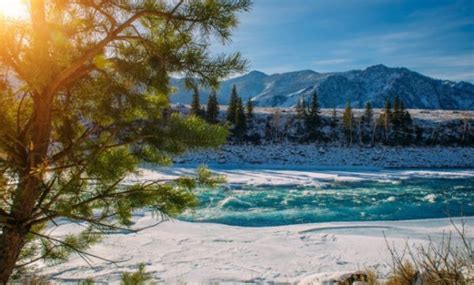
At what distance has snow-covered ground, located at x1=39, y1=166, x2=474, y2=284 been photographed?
7.34 metres

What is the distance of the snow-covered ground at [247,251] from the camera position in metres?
7.34

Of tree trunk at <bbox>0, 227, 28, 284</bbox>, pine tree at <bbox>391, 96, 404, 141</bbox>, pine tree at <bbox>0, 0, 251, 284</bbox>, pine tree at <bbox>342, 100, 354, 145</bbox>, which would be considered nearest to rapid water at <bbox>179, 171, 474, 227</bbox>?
pine tree at <bbox>0, 0, 251, 284</bbox>

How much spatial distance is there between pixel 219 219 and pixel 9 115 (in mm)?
12214

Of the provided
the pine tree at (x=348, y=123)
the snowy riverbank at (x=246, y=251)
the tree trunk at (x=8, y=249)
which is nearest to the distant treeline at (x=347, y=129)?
the pine tree at (x=348, y=123)

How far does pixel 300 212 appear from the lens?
631 inches

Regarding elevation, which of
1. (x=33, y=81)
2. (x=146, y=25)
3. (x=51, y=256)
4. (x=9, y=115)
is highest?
(x=146, y=25)

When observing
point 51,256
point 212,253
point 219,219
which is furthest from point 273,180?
point 51,256

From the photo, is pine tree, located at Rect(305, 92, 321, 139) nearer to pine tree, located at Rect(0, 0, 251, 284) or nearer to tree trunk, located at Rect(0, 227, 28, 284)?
pine tree, located at Rect(0, 0, 251, 284)

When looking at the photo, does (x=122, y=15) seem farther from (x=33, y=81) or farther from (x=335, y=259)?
(x=335, y=259)

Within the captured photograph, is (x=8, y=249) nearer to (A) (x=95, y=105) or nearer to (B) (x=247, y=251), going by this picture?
(A) (x=95, y=105)

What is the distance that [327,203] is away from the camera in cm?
1831

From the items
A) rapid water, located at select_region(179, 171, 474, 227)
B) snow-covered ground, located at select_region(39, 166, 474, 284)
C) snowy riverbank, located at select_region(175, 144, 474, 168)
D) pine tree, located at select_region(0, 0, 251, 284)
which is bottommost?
snowy riverbank, located at select_region(175, 144, 474, 168)

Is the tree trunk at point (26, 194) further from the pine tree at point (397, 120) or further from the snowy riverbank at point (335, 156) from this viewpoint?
the pine tree at point (397, 120)

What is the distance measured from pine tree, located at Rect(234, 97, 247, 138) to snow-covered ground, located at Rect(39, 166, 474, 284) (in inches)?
1569
